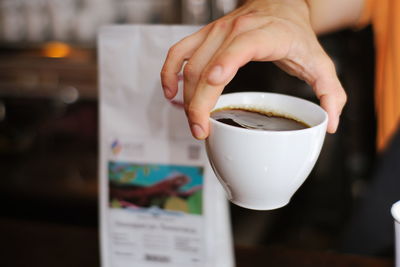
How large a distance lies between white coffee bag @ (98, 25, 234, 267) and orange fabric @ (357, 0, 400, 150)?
1.75 ft

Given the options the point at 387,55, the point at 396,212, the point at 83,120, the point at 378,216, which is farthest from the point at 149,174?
the point at 83,120

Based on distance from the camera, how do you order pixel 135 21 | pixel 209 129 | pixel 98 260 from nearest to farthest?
pixel 209 129
pixel 98 260
pixel 135 21

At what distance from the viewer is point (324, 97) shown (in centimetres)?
63

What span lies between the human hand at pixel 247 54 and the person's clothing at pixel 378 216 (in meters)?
0.98

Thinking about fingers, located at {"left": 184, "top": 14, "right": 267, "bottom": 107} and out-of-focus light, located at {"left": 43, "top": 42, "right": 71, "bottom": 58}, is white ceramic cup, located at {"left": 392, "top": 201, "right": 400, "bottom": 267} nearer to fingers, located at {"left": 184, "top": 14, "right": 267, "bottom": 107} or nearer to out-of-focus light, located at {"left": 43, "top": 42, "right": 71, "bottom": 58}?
fingers, located at {"left": 184, "top": 14, "right": 267, "bottom": 107}

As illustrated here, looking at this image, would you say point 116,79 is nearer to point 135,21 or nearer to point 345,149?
point 135,21

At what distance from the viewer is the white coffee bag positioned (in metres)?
0.84

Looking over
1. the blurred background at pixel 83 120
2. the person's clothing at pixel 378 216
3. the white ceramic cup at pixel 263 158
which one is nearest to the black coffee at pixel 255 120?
the white ceramic cup at pixel 263 158

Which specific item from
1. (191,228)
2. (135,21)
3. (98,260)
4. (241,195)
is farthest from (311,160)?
(135,21)

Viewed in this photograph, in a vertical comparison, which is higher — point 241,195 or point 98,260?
point 241,195

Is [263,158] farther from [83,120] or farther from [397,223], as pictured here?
[83,120]

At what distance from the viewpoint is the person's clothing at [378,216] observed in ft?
5.03

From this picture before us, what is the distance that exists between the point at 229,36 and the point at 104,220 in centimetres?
50

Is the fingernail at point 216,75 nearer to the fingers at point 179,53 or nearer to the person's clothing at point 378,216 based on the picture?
the fingers at point 179,53
